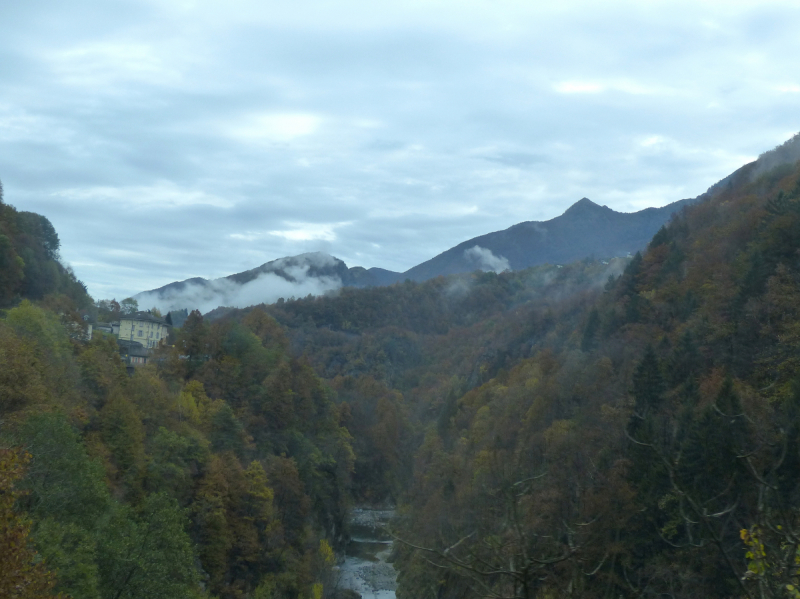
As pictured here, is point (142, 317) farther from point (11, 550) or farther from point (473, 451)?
point (11, 550)

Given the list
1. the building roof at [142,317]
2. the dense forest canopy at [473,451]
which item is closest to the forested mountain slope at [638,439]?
the dense forest canopy at [473,451]

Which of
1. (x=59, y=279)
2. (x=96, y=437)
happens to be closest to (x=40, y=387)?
(x=96, y=437)

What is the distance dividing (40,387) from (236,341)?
130 feet

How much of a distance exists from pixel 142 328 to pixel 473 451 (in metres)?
54.5

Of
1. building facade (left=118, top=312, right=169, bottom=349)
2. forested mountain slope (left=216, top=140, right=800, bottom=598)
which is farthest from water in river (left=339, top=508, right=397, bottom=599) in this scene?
→ building facade (left=118, top=312, right=169, bottom=349)

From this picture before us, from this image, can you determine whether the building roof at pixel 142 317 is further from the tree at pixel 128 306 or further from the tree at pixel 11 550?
the tree at pixel 11 550

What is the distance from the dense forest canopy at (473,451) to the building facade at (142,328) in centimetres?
1448

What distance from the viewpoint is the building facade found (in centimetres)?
9325

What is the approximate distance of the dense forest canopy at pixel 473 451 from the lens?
42.9 feet

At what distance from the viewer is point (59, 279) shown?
72000mm

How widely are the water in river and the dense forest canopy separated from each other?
2.42 m

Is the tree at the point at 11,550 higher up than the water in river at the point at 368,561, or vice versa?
the tree at the point at 11,550

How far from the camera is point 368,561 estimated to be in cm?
6334

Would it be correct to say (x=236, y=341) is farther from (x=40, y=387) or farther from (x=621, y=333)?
(x=40, y=387)
